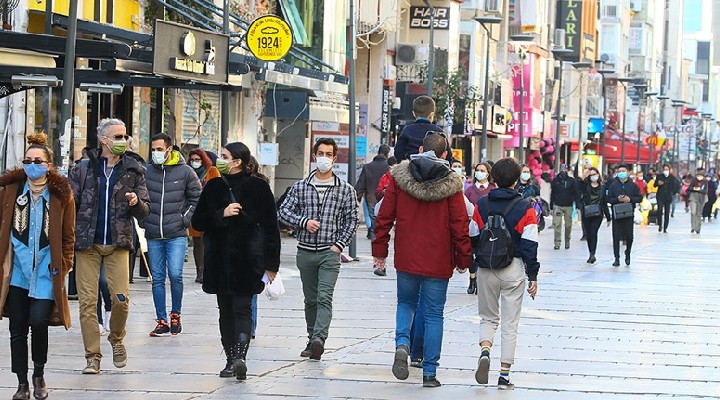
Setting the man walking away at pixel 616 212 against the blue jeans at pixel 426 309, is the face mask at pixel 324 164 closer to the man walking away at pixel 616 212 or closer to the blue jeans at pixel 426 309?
the blue jeans at pixel 426 309

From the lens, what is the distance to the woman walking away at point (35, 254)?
11.1m

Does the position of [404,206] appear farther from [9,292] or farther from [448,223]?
[9,292]

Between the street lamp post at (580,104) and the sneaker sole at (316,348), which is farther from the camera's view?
the street lamp post at (580,104)

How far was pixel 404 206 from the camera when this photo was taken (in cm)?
1224

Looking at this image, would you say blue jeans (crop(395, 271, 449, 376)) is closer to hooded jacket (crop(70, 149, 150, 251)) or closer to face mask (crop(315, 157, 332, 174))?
face mask (crop(315, 157, 332, 174))

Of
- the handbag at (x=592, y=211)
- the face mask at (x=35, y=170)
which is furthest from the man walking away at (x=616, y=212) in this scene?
the face mask at (x=35, y=170)

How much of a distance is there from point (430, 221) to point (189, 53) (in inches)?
457

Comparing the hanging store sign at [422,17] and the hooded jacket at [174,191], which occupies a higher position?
the hanging store sign at [422,17]

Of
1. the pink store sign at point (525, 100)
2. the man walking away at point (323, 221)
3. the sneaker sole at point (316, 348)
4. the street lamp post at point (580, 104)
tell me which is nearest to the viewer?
the sneaker sole at point (316, 348)

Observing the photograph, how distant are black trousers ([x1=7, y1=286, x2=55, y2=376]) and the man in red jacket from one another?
100 inches

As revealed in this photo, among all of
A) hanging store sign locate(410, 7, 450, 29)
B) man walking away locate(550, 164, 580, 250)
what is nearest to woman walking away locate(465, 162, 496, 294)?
man walking away locate(550, 164, 580, 250)

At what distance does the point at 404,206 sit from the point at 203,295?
26.3ft

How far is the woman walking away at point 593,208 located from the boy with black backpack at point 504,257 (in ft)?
56.0

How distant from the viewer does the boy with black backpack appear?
40.0ft
